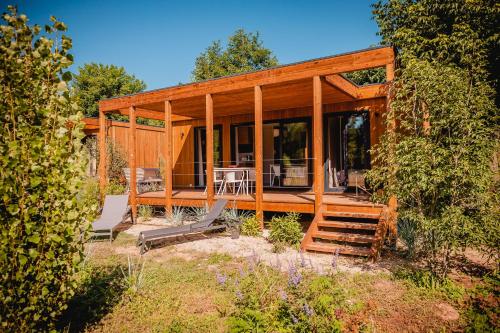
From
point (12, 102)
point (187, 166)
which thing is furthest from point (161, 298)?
point (187, 166)

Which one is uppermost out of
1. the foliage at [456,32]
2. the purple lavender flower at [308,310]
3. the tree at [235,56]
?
the tree at [235,56]

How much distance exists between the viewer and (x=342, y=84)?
7.30 metres

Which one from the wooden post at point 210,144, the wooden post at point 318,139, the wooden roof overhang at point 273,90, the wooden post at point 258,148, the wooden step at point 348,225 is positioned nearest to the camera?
the wooden step at point 348,225

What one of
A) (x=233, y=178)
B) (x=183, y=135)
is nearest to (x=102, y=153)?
(x=183, y=135)

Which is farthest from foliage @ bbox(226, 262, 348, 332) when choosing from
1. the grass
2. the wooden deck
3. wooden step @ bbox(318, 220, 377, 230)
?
the wooden deck

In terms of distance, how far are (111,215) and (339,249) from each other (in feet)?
17.6

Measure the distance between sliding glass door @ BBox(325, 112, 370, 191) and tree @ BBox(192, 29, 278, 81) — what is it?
23138mm

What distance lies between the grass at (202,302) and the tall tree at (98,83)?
25.7 m

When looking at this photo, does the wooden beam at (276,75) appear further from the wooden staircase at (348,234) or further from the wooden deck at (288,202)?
the wooden staircase at (348,234)

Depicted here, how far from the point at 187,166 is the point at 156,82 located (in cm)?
2703

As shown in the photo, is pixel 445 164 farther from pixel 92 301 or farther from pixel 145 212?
pixel 145 212

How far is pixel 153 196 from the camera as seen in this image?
941 cm

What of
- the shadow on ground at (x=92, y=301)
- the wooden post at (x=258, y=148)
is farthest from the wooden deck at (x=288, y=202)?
the shadow on ground at (x=92, y=301)

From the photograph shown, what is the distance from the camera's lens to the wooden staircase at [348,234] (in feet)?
17.4
